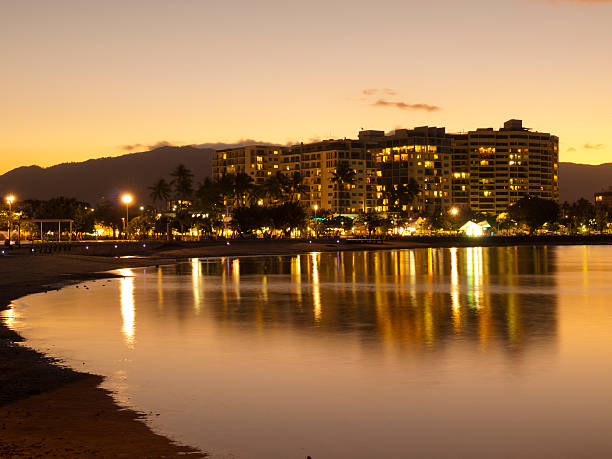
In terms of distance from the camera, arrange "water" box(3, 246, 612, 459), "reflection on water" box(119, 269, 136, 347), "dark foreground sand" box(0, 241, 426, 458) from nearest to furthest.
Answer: "dark foreground sand" box(0, 241, 426, 458), "water" box(3, 246, 612, 459), "reflection on water" box(119, 269, 136, 347)

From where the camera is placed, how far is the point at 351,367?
2089 centimetres

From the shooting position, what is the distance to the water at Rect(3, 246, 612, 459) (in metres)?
13.9

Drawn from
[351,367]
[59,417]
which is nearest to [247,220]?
[351,367]

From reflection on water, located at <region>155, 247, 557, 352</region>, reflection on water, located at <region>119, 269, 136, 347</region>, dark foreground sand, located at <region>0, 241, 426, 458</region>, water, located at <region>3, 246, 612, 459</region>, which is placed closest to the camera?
dark foreground sand, located at <region>0, 241, 426, 458</region>

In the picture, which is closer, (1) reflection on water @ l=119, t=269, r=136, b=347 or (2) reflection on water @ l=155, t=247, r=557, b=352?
(1) reflection on water @ l=119, t=269, r=136, b=347

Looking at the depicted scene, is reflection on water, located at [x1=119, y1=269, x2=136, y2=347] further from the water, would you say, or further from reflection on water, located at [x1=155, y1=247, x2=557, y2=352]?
reflection on water, located at [x1=155, y1=247, x2=557, y2=352]

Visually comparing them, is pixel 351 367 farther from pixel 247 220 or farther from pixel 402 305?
pixel 247 220

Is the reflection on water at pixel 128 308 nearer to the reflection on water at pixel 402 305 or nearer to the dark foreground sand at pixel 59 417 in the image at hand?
the reflection on water at pixel 402 305

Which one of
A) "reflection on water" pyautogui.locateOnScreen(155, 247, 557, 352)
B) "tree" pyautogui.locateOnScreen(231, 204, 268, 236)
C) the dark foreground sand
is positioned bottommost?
"reflection on water" pyautogui.locateOnScreen(155, 247, 557, 352)

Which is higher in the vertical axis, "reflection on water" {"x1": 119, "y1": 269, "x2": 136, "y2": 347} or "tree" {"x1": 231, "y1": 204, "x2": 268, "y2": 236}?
"tree" {"x1": 231, "y1": 204, "x2": 268, "y2": 236}

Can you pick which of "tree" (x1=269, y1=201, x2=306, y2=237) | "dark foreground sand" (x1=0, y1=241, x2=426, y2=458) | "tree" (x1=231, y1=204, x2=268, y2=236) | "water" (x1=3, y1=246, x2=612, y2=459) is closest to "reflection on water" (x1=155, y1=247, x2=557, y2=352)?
"water" (x1=3, y1=246, x2=612, y2=459)

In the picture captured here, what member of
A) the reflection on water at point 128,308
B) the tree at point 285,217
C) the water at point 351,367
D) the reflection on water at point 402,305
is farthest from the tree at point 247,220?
the water at point 351,367

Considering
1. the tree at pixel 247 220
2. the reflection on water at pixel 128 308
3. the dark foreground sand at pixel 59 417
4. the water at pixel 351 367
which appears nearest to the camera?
the dark foreground sand at pixel 59 417

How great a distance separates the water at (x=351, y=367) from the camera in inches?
546
